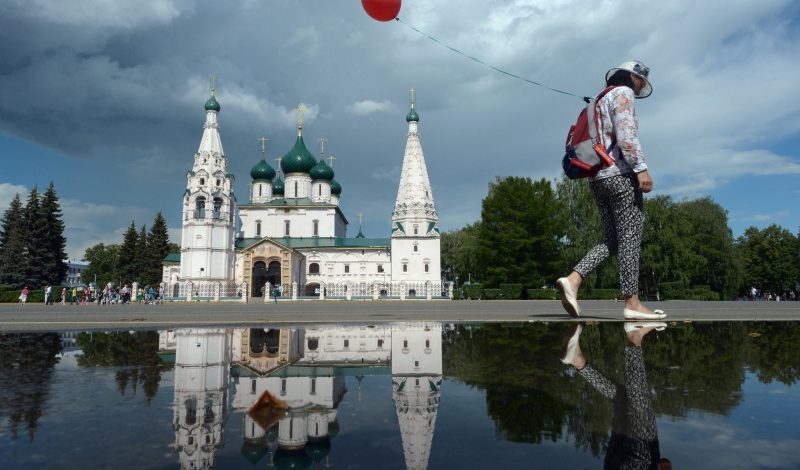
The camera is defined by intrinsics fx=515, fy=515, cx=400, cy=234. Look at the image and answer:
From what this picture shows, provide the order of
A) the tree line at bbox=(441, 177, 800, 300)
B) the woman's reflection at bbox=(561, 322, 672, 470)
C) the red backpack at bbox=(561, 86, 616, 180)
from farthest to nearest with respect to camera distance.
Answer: the tree line at bbox=(441, 177, 800, 300)
the red backpack at bbox=(561, 86, 616, 180)
the woman's reflection at bbox=(561, 322, 672, 470)

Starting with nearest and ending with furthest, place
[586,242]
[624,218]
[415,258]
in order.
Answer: [624,218] < [586,242] < [415,258]

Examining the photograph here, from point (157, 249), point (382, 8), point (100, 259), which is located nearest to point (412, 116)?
point (157, 249)

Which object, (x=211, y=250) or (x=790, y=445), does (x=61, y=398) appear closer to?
(x=790, y=445)

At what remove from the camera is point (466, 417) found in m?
2.23

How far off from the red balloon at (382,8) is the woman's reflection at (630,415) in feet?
21.4

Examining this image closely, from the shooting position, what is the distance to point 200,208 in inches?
1951

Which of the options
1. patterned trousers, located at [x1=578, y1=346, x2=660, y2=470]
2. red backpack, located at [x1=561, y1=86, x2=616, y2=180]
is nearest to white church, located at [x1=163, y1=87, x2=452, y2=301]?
red backpack, located at [x1=561, y1=86, x2=616, y2=180]

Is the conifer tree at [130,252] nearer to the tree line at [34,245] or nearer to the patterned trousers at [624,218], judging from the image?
the tree line at [34,245]

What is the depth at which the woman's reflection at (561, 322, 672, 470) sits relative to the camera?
1.66 metres

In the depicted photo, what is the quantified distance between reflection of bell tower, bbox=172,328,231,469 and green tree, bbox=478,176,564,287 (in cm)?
3904

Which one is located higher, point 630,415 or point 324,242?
point 324,242

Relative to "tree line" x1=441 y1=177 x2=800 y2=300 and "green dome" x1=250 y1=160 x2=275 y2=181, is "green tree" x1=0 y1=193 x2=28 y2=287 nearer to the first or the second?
"green dome" x1=250 y1=160 x2=275 y2=181

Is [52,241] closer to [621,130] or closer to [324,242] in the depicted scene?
[324,242]

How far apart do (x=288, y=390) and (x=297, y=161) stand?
57.3 m
